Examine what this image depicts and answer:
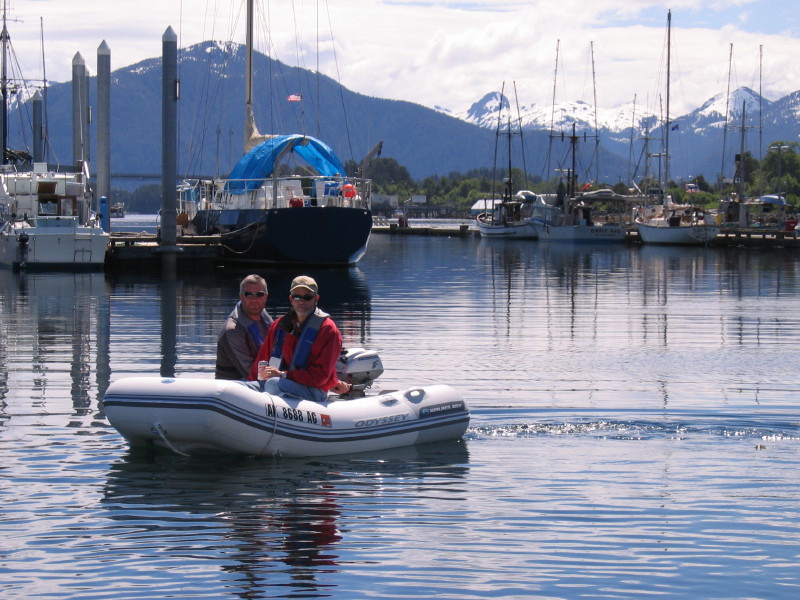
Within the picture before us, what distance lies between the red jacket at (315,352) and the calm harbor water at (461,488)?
3.04 ft

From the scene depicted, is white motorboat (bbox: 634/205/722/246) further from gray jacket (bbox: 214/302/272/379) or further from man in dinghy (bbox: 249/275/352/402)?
man in dinghy (bbox: 249/275/352/402)

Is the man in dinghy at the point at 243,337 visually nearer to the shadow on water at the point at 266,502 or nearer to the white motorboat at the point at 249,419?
the white motorboat at the point at 249,419

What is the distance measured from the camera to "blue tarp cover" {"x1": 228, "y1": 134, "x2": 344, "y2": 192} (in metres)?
50.0

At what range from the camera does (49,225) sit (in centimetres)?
4603

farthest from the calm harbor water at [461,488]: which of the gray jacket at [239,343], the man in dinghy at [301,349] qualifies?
the gray jacket at [239,343]

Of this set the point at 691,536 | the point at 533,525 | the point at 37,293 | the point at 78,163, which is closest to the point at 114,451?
the point at 533,525

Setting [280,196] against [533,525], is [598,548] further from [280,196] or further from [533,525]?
[280,196]

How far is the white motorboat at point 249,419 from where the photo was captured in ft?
41.1

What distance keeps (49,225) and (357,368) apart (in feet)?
112

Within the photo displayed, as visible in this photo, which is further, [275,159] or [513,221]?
[513,221]

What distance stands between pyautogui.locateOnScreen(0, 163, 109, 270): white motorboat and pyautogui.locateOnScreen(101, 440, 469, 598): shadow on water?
33779 mm

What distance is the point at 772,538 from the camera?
10469mm

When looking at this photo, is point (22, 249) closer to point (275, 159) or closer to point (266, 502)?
point (275, 159)

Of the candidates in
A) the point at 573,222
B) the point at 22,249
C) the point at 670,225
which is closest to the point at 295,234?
the point at 22,249
